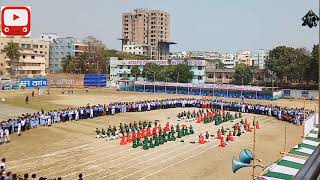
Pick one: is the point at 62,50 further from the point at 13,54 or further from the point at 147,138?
the point at 147,138

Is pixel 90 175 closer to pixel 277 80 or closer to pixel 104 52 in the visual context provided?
pixel 277 80

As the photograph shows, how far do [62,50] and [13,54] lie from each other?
118ft

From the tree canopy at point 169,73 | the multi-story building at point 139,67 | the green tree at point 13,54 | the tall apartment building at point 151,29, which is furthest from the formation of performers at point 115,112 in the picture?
the tall apartment building at point 151,29

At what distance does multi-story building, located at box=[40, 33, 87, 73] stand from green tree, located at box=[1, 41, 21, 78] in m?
28.7

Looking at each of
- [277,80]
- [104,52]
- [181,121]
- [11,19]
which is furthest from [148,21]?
[11,19]

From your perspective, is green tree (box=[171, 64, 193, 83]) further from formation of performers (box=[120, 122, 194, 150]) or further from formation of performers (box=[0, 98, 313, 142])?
formation of performers (box=[120, 122, 194, 150])

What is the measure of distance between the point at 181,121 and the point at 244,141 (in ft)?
34.0

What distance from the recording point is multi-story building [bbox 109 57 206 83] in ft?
268

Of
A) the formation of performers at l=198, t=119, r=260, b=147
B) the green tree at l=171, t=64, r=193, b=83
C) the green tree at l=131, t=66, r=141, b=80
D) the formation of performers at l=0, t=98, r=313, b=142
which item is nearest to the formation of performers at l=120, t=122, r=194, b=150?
the formation of performers at l=198, t=119, r=260, b=147

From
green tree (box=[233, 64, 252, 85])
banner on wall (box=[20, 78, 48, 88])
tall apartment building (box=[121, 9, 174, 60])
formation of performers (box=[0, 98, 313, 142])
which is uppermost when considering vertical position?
tall apartment building (box=[121, 9, 174, 60])
